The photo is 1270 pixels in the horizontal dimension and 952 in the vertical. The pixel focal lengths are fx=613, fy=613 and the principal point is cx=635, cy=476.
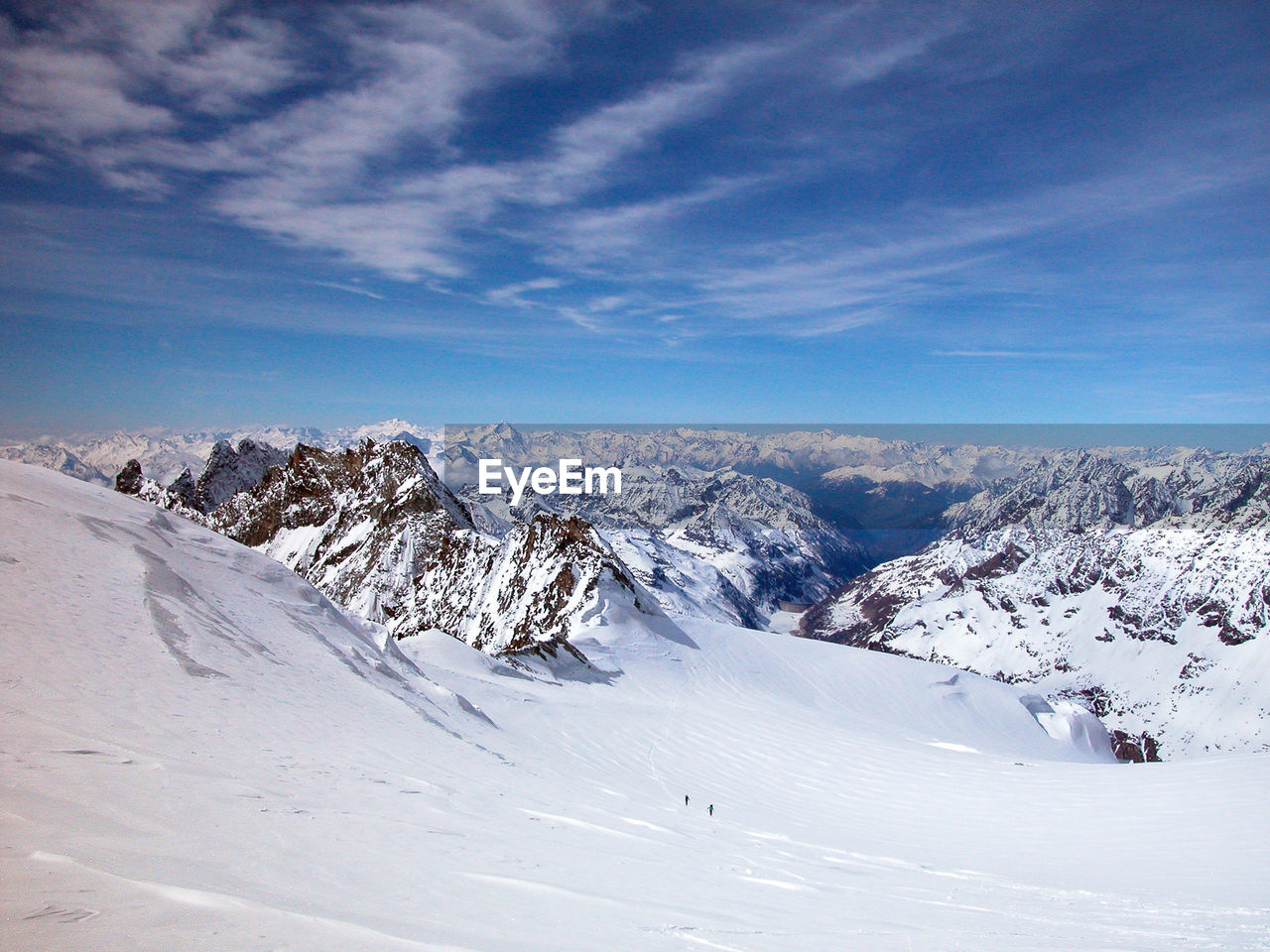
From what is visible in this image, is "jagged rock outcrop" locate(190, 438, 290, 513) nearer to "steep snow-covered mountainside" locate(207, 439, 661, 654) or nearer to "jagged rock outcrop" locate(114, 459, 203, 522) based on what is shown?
"jagged rock outcrop" locate(114, 459, 203, 522)

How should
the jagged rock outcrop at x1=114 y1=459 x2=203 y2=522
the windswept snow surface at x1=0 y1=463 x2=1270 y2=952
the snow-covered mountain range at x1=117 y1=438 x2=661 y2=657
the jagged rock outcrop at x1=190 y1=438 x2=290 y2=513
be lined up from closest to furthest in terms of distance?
1. the windswept snow surface at x1=0 y1=463 x2=1270 y2=952
2. the snow-covered mountain range at x1=117 y1=438 x2=661 y2=657
3. the jagged rock outcrop at x1=114 y1=459 x2=203 y2=522
4. the jagged rock outcrop at x1=190 y1=438 x2=290 y2=513

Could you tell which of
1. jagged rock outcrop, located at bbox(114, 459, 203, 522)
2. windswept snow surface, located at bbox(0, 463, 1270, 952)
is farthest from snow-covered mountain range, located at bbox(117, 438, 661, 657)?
windswept snow surface, located at bbox(0, 463, 1270, 952)

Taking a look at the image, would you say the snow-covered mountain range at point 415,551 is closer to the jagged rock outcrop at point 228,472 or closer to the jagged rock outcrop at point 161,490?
the jagged rock outcrop at point 161,490

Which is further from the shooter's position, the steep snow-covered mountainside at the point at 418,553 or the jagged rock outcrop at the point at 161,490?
the jagged rock outcrop at the point at 161,490

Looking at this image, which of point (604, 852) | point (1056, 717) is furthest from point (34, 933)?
point (1056, 717)

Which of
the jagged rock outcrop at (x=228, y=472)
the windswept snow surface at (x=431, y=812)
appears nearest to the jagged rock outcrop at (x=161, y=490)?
the jagged rock outcrop at (x=228, y=472)

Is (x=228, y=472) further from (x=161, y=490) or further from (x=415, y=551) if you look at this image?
(x=415, y=551)
